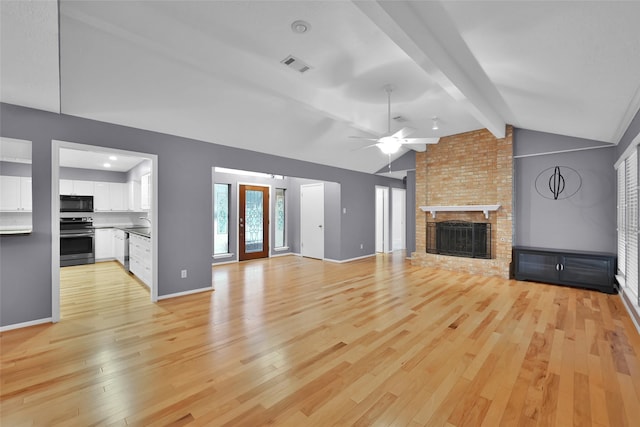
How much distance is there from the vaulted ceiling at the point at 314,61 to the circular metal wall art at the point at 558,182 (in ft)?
2.61

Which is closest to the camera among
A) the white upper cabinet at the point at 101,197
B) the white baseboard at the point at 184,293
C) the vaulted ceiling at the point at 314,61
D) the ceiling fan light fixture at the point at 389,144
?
the vaulted ceiling at the point at 314,61

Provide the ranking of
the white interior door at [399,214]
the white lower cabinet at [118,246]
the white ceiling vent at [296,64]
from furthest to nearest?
the white interior door at [399,214] → the white lower cabinet at [118,246] → the white ceiling vent at [296,64]

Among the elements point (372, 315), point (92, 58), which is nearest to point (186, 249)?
point (92, 58)

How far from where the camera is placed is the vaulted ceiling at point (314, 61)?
208cm

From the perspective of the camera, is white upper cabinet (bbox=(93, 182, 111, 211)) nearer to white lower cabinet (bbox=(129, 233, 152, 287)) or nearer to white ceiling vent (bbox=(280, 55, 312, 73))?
white lower cabinet (bbox=(129, 233, 152, 287))

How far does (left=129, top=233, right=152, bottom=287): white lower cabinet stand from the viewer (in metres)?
4.36

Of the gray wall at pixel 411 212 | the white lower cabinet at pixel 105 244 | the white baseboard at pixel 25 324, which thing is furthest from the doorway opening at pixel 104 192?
the gray wall at pixel 411 212

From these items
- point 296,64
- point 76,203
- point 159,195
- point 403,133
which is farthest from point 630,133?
point 76,203

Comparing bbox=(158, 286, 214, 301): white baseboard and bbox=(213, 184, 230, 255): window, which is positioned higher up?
bbox=(213, 184, 230, 255): window

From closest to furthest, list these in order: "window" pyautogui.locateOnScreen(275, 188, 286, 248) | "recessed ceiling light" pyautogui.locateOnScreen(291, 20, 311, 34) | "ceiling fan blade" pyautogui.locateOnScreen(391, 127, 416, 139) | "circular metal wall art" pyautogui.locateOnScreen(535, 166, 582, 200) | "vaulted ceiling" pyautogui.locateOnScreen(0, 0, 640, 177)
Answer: "vaulted ceiling" pyautogui.locateOnScreen(0, 0, 640, 177), "recessed ceiling light" pyautogui.locateOnScreen(291, 20, 311, 34), "ceiling fan blade" pyautogui.locateOnScreen(391, 127, 416, 139), "circular metal wall art" pyautogui.locateOnScreen(535, 166, 582, 200), "window" pyautogui.locateOnScreen(275, 188, 286, 248)

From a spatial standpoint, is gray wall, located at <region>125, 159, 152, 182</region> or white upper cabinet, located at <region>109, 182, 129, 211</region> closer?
gray wall, located at <region>125, 159, 152, 182</region>

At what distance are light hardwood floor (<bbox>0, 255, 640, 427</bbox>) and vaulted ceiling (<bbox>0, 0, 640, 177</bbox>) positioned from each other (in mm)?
2422

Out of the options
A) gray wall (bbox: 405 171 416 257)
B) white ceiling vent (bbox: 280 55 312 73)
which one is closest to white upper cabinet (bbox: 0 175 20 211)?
white ceiling vent (bbox: 280 55 312 73)

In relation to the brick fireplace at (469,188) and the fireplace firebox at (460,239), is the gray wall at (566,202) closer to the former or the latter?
the brick fireplace at (469,188)
